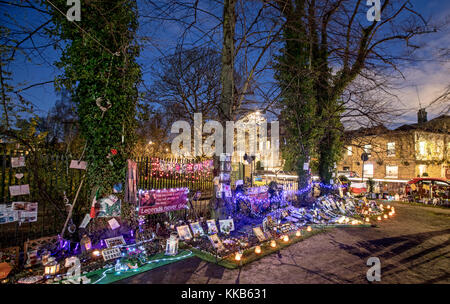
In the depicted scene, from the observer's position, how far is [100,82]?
6316mm

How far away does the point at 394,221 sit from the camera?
33.0 ft

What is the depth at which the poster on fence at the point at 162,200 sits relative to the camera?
7020 millimetres

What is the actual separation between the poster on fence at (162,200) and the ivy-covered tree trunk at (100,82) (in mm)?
880

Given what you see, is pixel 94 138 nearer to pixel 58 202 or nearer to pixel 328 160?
pixel 58 202

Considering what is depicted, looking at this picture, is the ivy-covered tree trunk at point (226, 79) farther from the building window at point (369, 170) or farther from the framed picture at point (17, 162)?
the building window at point (369, 170)

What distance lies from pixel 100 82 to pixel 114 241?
4.19 m

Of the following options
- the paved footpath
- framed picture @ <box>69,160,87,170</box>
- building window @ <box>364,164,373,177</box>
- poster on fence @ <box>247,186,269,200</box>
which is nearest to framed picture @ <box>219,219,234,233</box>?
the paved footpath

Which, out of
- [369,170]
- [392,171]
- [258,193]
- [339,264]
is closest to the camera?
[339,264]

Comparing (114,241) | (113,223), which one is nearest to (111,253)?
(114,241)

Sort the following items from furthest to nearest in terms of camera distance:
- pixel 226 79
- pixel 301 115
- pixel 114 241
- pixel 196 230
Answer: pixel 301 115 < pixel 226 79 < pixel 196 230 < pixel 114 241

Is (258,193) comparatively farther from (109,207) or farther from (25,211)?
(25,211)

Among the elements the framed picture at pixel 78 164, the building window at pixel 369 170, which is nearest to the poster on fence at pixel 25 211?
the framed picture at pixel 78 164
